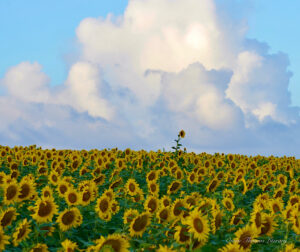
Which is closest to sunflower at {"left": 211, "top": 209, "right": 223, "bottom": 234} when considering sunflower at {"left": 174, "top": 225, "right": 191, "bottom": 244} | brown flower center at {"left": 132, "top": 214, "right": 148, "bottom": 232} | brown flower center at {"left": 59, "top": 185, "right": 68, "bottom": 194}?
sunflower at {"left": 174, "top": 225, "right": 191, "bottom": 244}

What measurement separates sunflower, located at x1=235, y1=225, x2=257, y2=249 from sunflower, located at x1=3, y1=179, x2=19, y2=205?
422 cm

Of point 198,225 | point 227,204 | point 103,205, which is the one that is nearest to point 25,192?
point 103,205

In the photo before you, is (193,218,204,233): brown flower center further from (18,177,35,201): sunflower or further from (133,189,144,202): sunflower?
(133,189,144,202): sunflower

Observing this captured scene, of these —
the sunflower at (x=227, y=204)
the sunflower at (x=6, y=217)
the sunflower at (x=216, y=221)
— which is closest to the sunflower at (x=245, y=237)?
the sunflower at (x=216, y=221)

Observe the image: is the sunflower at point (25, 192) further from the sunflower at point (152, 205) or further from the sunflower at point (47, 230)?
the sunflower at point (152, 205)

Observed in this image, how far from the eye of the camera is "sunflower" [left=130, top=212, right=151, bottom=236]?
5488 millimetres

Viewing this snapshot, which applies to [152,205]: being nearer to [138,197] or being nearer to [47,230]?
[47,230]

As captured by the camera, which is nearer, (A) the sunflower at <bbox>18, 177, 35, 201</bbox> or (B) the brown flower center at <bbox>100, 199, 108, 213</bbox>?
(B) the brown flower center at <bbox>100, 199, 108, 213</bbox>

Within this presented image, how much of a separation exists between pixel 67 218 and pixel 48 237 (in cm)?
62

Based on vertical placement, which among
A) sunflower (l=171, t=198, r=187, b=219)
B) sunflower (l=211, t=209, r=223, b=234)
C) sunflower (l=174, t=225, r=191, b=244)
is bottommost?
sunflower (l=174, t=225, r=191, b=244)

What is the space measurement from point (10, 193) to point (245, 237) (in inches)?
170

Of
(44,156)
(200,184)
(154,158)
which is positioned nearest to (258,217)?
(200,184)

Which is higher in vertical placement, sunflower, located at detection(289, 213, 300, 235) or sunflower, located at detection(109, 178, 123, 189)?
sunflower, located at detection(109, 178, 123, 189)

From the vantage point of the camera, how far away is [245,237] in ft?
14.4
